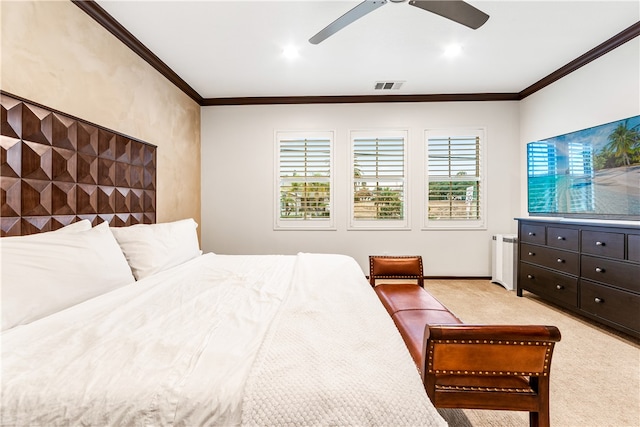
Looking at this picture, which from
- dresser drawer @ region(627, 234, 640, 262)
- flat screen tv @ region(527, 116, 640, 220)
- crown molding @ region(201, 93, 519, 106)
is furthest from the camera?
crown molding @ region(201, 93, 519, 106)

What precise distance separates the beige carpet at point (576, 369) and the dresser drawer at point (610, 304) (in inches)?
7.2

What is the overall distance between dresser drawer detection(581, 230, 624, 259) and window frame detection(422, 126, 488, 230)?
5.30 ft

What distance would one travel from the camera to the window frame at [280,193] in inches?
177

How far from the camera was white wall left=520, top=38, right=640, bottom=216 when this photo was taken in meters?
2.78

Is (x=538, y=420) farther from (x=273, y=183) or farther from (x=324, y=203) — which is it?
(x=273, y=183)

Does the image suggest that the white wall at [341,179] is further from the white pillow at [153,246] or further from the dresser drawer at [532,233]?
the white pillow at [153,246]

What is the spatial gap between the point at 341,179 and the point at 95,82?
3.05m

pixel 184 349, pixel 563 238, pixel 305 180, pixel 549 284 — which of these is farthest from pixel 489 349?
pixel 305 180

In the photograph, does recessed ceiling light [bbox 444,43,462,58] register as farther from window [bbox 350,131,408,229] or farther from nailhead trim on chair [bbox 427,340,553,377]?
nailhead trim on chair [bbox 427,340,553,377]

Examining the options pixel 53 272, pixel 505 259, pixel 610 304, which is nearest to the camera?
pixel 53 272

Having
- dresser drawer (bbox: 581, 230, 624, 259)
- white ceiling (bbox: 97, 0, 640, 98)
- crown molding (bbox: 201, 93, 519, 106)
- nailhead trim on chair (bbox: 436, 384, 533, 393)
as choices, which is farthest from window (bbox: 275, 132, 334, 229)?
nailhead trim on chair (bbox: 436, 384, 533, 393)

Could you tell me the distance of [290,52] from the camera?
3113mm

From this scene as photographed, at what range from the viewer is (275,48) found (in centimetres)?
306

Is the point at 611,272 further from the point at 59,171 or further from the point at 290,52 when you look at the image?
the point at 59,171
